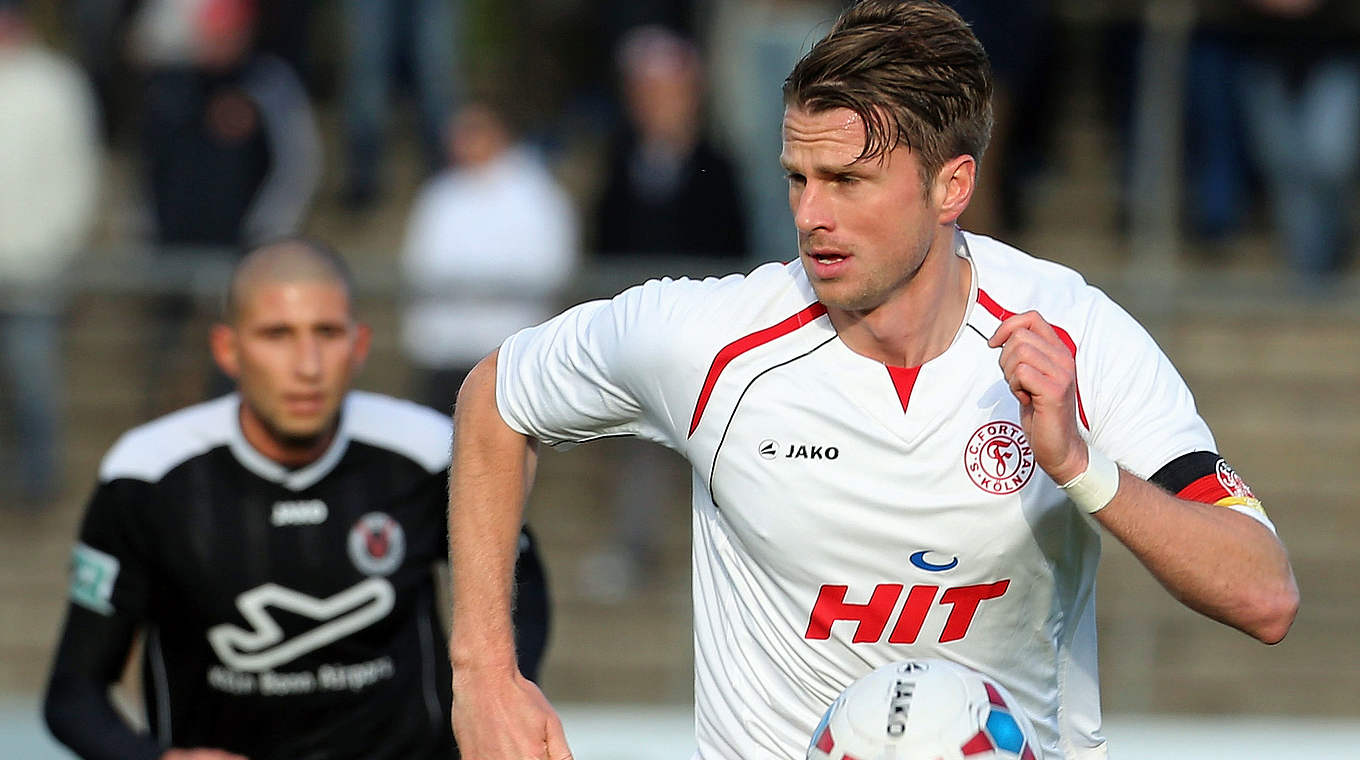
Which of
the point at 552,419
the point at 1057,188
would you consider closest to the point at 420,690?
the point at 552,419

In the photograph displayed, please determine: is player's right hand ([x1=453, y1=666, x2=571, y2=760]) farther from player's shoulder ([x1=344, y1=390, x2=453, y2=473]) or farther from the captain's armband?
player's shoulder ([x1=344, y1=390, x2=453, y2=473])

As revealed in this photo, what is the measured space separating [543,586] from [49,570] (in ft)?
12.9

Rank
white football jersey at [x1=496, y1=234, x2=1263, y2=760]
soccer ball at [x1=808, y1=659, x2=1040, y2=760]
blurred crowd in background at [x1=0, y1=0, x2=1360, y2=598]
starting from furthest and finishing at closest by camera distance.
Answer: blurred crowd in background at [x1=0, y1=0, x2=1360, y2=598]
white football jersey at [x1=496, y1=234, x2=1263, y2=760]
soccer ball at [x1=808, y1=659, x2=1040, y2=760]

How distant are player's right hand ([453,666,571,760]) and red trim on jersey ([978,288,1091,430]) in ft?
3.65

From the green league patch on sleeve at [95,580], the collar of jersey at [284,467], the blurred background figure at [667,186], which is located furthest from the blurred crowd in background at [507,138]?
the green league patch on sleeve at [95,580]

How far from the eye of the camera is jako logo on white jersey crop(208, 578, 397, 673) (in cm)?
497

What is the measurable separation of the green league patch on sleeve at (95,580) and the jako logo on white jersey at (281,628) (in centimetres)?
29

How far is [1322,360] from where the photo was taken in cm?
788

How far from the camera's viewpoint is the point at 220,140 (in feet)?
29.9

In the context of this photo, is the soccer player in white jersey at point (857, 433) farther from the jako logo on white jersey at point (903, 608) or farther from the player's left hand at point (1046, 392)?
the player's left hand at point (1046, 392)

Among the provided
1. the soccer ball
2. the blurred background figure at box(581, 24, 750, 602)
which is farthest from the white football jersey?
the blurred background figure at box(581, 24, 750, 602)

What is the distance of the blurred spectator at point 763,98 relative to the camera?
9.03 metres

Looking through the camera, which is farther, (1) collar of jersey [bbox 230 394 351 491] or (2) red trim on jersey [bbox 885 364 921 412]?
(1) collar of jersey [bbox 230 394 351 491]

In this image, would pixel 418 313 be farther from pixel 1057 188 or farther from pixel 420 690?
pixel 1057 188
